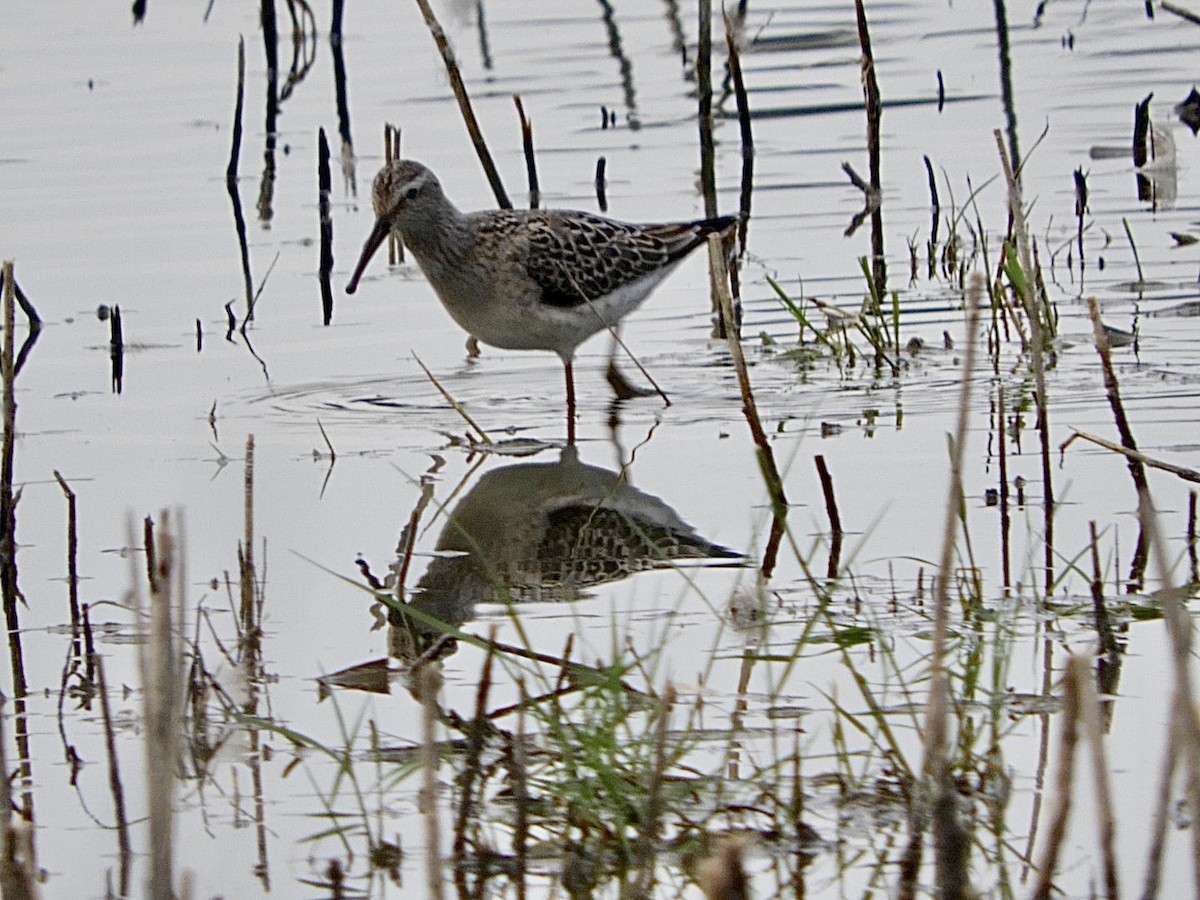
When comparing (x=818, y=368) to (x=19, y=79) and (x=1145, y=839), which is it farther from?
(x=19, y=79)

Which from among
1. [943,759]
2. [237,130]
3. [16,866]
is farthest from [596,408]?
[16,866]

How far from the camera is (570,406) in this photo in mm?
8086

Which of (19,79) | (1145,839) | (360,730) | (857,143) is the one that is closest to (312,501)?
(360,730)

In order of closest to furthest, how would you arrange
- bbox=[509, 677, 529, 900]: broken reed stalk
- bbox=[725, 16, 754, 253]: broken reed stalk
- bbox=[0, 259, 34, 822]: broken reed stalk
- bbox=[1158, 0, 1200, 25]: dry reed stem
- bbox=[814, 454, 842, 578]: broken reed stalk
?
bbox=[509, 677, 529, 900]: broken reed stalk
bbox=[0, 259, 34, 822]: broken reed stalk
bbox=[814, 454, 842, 578]: broken reed stalk
bbox=[1158, 0, 1200, 25]: dry reed stem
bbox=[725, 16, 754, 253]: broken reed stalk

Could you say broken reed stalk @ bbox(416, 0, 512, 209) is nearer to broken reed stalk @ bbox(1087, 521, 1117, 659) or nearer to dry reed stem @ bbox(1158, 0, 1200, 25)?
dry reed stem @ bbox(1158, 0, 1200, 25)

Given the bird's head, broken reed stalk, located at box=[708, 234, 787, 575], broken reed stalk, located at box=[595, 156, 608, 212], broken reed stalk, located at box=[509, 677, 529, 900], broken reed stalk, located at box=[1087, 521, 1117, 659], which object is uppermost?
broken reed stalk, located at box=[595, 156, 608, 212]

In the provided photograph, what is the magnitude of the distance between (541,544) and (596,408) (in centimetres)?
211

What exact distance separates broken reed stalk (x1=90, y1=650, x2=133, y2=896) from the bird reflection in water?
42.0 inches

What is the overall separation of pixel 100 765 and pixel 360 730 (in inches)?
22.2

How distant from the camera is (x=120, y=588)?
19.7 ft

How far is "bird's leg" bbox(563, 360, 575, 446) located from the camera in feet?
25.7

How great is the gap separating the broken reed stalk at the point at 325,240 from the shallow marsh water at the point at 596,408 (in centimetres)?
9

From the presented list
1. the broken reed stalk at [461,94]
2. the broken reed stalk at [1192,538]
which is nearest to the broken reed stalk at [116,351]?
the broken reed stalk at [461,94]

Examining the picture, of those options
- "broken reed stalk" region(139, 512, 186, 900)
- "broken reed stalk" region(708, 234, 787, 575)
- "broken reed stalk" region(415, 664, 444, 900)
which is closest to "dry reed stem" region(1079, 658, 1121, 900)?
"broken reed stalk" region(415, 664, 444, 900)
